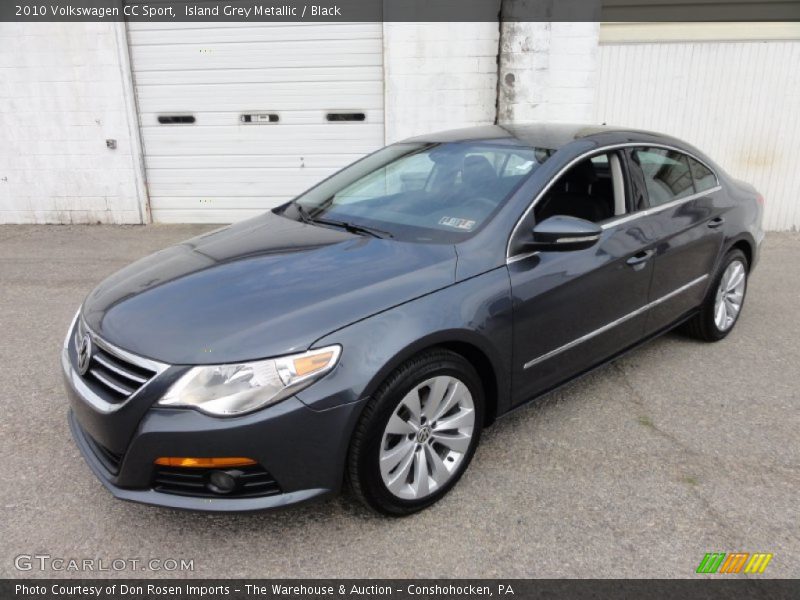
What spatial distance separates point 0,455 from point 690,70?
7768 mm

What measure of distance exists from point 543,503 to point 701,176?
8.41 ft

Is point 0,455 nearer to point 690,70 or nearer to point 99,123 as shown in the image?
point 99,123

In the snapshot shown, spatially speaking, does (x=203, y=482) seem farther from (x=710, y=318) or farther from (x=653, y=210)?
(x=710, y=318)

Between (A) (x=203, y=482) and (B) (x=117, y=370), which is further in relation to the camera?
(B) (x=117, y=370)

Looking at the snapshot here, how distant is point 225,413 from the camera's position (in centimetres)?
217

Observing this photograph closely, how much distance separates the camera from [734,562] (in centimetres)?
238

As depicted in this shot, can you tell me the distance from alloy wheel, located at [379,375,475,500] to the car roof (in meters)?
1.49

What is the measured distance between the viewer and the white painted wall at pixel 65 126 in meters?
7.91

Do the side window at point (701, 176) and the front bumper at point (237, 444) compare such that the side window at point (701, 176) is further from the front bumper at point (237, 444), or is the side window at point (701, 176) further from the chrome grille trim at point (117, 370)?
the chrome grille trim at point (117, 370)

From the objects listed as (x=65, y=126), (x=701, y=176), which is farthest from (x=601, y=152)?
(x=65, y=126)

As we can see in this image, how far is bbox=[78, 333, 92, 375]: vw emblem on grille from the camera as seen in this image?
2.54 m

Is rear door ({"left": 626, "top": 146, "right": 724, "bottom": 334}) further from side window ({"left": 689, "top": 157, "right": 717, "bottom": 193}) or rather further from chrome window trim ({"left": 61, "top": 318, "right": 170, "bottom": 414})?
chrome window trim ({"left": 61, "top": 318, "right": 170, "bottom": 414})
